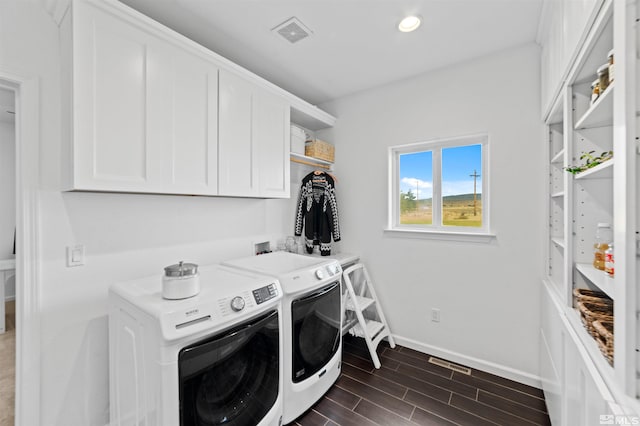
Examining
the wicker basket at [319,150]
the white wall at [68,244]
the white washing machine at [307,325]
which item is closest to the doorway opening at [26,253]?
the white wall at [68,244]

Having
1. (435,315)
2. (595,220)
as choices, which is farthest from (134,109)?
(435,315)

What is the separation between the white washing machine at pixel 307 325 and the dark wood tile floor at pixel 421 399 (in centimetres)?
14

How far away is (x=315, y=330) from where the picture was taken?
6.18 ft

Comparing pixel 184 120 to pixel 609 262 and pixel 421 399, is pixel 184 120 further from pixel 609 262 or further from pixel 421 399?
pixel 421 399

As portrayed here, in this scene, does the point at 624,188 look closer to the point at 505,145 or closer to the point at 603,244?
the point at 603,244

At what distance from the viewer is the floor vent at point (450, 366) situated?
7.39 ft

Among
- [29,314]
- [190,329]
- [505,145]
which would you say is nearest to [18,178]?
[29,314]

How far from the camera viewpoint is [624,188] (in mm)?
743

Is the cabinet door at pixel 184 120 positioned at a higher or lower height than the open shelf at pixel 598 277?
higher

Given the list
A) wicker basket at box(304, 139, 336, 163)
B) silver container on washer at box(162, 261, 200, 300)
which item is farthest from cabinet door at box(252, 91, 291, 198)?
silver container on washer at box(162, 261, 200, 300)

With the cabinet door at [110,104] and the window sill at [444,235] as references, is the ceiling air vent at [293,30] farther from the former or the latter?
the window sill at [444,235]

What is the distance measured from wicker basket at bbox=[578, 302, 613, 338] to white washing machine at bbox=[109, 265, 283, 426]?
1.42 m

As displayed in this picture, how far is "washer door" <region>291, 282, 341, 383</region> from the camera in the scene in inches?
68.1

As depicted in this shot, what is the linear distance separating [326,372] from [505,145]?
7.38ft
